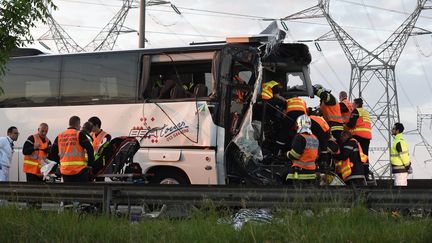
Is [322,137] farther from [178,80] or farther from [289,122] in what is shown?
[178,80]

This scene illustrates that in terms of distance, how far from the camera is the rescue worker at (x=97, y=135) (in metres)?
9.61

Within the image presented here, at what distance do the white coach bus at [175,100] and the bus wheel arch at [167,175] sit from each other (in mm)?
18

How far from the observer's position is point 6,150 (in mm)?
10523

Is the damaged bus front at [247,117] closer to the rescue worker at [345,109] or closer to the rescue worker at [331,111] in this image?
the rescue worker at [331,111]

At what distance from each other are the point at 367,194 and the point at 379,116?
88.1 ft

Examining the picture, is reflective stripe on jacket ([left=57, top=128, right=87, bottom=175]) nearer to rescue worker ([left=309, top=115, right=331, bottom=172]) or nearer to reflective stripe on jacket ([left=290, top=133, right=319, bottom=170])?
reflective stripe on jacket ([left=290, top=133, right=319, bottom=170])

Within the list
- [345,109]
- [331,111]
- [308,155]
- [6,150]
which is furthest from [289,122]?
[6,150]

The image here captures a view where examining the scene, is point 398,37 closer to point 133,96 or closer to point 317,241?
point 133,96

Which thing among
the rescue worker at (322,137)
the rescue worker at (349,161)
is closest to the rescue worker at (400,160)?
the rescue worker at (349,161)

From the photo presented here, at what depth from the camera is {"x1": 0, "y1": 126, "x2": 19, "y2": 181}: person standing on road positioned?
34.4 ft

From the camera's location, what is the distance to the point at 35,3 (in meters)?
7.93

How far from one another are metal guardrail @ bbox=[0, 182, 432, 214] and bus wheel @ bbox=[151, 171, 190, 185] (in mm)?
2601

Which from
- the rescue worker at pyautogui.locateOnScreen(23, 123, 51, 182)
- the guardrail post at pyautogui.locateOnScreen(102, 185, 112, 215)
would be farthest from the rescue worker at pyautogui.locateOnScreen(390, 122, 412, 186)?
the rescue worker at pyautogui.locateOnScreen(23, 123, 51, 182)

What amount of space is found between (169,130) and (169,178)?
85 centimetres
